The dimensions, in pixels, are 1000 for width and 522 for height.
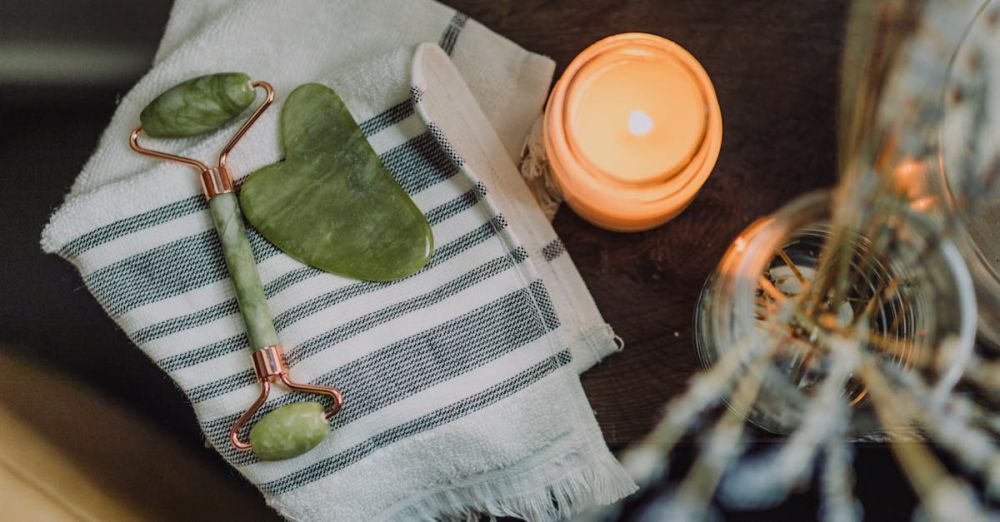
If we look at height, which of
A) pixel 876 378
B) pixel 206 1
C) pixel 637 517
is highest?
pixel 206 1

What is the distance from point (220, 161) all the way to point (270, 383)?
11cm

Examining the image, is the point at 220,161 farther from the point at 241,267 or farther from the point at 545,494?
the point at 545,494

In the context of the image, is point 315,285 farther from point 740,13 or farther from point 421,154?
point 740,13

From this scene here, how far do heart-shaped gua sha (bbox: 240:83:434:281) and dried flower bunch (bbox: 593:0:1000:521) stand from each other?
16cm

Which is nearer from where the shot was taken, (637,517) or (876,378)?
(876,378)

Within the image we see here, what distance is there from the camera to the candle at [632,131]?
39 cm

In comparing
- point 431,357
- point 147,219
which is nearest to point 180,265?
point 147,219

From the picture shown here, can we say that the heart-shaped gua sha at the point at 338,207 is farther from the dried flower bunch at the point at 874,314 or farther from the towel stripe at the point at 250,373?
the dried flower bunch at the point at 874,314

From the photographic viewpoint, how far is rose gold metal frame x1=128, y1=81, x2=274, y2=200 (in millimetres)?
420

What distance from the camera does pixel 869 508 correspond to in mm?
459

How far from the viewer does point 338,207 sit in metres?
0.42

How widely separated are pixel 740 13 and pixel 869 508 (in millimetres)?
275

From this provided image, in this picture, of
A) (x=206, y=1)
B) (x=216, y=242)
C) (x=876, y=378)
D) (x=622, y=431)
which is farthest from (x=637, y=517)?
(x=206, y=1)

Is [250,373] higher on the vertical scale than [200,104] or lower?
lower
